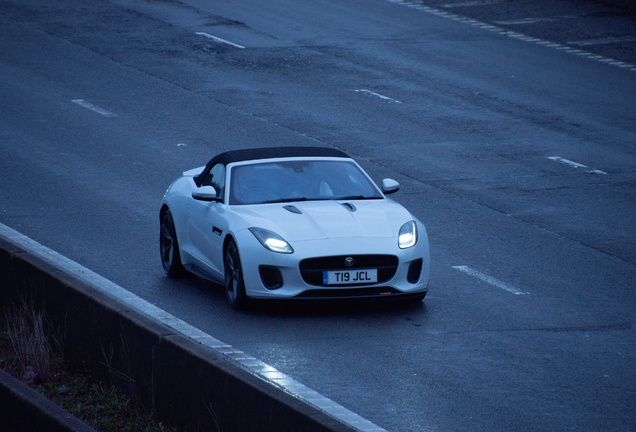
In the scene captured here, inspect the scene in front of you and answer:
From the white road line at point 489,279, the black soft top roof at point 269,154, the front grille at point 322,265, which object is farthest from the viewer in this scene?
the black soft top roof at point 269,154

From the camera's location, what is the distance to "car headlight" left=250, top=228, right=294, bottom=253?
33.5 feet

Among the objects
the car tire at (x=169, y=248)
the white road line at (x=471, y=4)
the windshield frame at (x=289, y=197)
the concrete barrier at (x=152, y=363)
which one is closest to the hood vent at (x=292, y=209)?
the windshield frame at (x=289, y=197)

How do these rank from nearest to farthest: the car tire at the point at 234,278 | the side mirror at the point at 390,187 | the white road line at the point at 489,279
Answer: the car tire at the point at 234,278 < the white road line at the point at 489,279 < the side mirror at the point at 390,187

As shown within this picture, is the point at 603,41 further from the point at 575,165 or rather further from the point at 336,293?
the point at 336,293

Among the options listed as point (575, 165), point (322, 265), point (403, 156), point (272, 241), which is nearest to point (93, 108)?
point (403, 156)

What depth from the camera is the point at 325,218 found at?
10570mm

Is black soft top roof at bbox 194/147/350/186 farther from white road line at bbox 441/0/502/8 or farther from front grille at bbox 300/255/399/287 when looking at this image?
white road line at bbox 441/0/502/8

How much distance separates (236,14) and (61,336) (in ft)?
83.0

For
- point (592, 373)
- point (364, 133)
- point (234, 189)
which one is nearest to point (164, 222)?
point (234, 189)

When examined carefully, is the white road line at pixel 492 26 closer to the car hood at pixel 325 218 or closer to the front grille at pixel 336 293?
the car hood at pixel 325 218

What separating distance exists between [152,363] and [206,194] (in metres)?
3.92

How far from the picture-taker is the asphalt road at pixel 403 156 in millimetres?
8867

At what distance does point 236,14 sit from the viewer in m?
33.3

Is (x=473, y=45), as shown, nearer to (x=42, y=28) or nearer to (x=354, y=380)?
(x=42, y=28)
